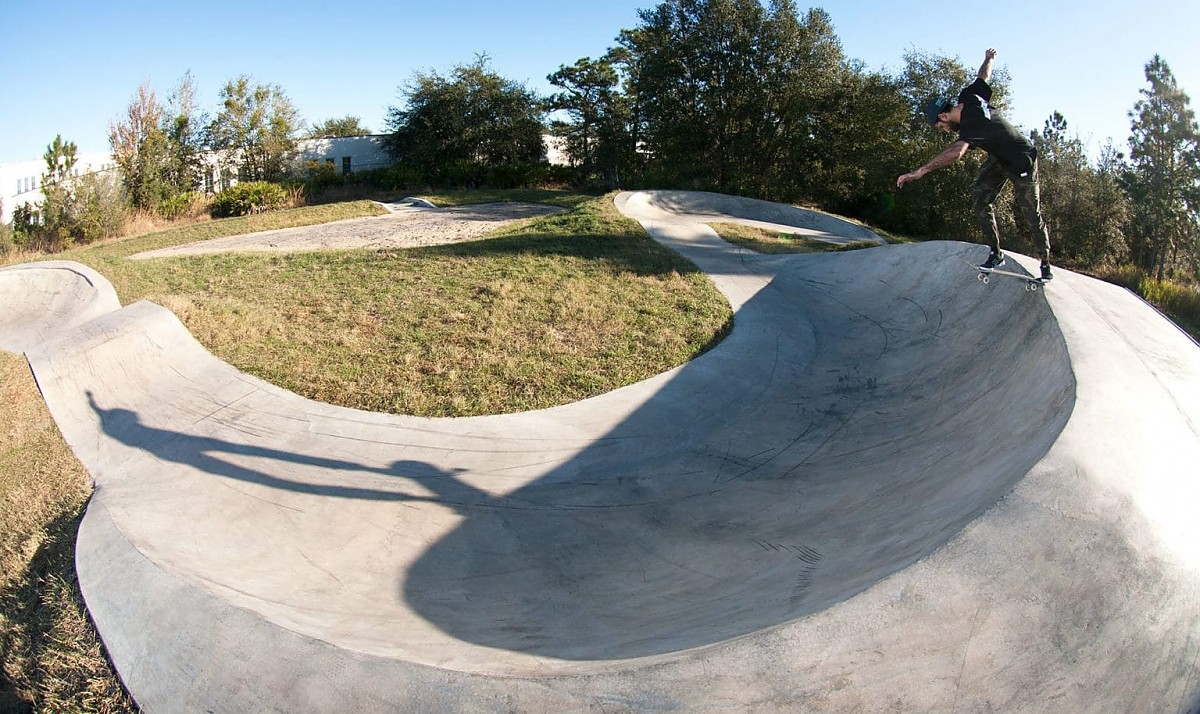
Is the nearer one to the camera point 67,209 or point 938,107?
point 938,107

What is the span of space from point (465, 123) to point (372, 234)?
1867 centimetres

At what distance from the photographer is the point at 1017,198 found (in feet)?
19.9

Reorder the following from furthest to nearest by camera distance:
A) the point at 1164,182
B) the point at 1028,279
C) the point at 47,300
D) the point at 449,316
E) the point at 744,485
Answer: the point at 1164,182 → the point at 47,300 → the point at 449,316 → the point at 1028,279 → the point at 744,485

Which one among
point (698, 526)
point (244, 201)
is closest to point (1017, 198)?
point (698, 526)

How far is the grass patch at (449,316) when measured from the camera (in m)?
7.24

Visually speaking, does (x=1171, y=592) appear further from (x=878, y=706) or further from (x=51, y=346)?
(x=51, y=346)

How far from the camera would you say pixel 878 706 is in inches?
88.0

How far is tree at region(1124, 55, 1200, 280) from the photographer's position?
1473 centimetres

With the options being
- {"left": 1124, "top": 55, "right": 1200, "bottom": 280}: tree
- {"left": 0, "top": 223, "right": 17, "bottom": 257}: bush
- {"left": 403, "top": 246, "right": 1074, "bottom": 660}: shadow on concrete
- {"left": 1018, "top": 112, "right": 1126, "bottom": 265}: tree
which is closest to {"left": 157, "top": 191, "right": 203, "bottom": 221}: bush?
{"left": 0, "top": 223, "right": 17, "bottom": 257}: bush

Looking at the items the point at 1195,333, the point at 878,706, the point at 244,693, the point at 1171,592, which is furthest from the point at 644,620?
the point at 1195,333

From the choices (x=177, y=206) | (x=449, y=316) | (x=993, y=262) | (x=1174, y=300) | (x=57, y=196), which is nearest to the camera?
(x=993, y=262)

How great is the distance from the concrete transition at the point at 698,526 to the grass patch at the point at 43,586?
0.51ft

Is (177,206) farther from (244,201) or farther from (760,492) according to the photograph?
(760,492)

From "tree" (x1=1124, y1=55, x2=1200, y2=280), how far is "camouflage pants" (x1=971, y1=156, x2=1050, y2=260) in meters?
11.5
